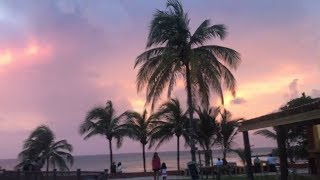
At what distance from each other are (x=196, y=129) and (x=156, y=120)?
8179mm

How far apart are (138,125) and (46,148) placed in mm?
8287

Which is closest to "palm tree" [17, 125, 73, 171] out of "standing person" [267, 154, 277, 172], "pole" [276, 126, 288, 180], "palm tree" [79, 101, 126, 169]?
"palm tree" [79, 101, 126, 169]

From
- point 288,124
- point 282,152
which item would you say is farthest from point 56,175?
point 288,124

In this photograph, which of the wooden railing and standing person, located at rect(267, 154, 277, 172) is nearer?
the wooden railing

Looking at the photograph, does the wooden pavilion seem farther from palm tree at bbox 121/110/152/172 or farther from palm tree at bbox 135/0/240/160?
palm tree at bbox 121/110/152/172

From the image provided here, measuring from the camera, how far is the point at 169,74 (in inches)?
1104

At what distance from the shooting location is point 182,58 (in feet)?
92.6

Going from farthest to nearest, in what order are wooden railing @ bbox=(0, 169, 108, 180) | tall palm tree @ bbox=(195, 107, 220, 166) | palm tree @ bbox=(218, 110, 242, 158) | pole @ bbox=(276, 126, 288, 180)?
palm tree @ bbox=(218, 110, 242, 158) → tall palm tree @ bbox=(195, 107, 220, 166) → wooden railing @ bbox=(0, 169, 108, 180) → pole @ bbox=(276, 126, 288, 180)

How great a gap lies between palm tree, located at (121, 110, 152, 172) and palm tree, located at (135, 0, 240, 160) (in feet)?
63.1

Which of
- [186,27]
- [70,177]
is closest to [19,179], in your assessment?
[70,177]

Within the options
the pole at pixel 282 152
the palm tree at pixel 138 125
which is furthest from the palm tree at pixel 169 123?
the pole at pixel 282 152

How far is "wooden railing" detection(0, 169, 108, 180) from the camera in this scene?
2045 cm

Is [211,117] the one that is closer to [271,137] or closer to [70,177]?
[271,137]

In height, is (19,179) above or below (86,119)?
below
